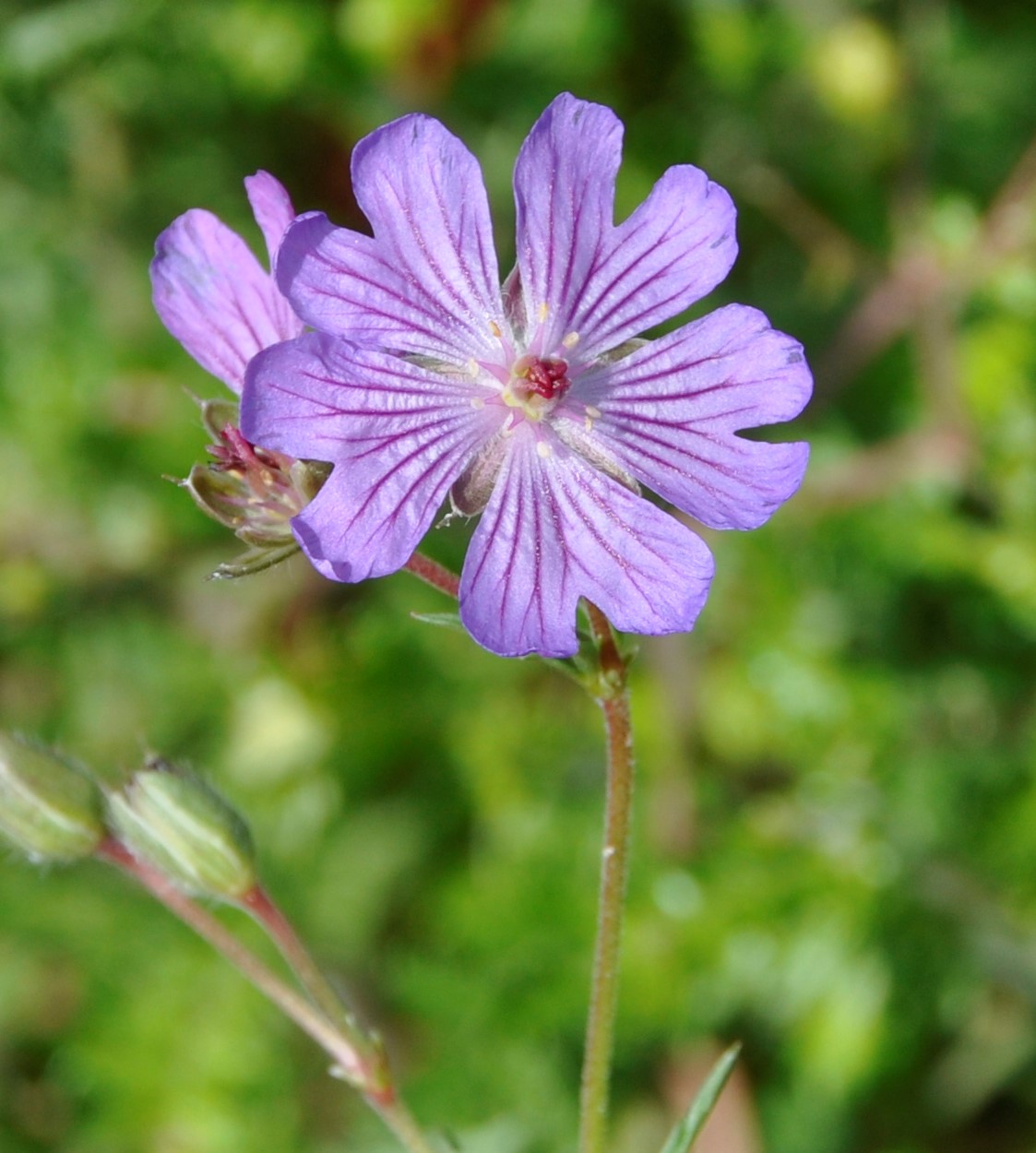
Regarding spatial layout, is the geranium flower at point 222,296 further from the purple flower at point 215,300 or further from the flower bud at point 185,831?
the flower bud at point 185,831

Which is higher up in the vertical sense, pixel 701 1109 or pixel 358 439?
pixel 358 439

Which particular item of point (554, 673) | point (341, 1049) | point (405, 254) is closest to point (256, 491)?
point (405, 254)

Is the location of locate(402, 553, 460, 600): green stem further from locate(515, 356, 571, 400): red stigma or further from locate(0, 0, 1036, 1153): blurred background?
locate(0, 0, 1036, 1153): blurred background

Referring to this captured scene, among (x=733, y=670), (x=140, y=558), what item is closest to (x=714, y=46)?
(x=733, y=670)

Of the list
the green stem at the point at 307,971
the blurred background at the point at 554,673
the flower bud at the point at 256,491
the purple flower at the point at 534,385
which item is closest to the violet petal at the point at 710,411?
the purple flower at the point at 534,385

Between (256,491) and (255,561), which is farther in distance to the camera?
(256,491)

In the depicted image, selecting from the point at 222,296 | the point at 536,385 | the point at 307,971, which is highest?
the point at 222,296

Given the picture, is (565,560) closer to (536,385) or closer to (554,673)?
(536,385)
